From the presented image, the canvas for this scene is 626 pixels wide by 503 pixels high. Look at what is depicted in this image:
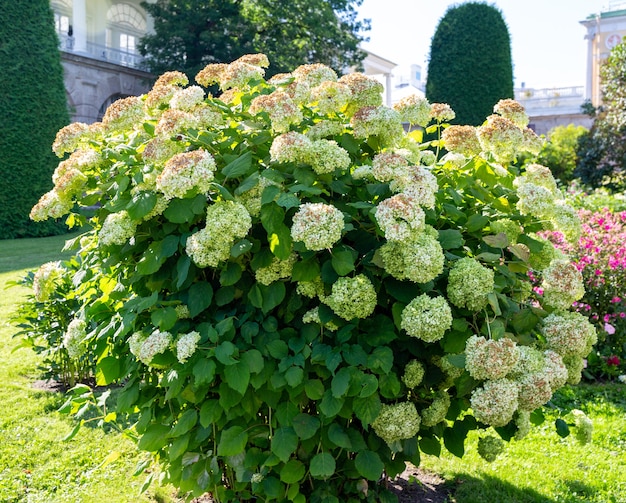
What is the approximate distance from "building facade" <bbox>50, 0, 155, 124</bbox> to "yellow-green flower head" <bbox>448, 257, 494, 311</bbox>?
54.5 ft

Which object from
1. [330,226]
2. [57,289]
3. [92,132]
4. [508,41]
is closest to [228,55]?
[508,41]

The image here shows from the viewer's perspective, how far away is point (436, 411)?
2035 mm

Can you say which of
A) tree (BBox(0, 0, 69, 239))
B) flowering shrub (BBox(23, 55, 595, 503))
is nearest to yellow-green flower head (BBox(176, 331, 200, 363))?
flowering shrub (BBox(23, 55, 595, 503))

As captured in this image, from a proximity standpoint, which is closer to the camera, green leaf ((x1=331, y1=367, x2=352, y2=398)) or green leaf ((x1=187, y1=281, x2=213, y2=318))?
green leaf ((x1=331, y1=367, x2=352, y2=398))

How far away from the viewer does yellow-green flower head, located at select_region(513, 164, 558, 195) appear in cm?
229

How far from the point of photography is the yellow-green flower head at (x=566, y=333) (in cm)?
198

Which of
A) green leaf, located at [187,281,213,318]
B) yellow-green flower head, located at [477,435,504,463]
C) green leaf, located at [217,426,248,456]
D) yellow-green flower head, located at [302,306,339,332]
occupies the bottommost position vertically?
yellow-green flower head, located at [477,435,504,463]

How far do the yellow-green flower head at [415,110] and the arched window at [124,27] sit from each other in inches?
787

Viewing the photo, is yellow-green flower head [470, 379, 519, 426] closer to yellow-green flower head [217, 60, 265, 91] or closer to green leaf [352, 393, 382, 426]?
green leaf [352, 393, 382, 426]

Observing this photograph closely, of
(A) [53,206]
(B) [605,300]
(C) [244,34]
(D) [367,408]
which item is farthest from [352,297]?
(C) [244,34]

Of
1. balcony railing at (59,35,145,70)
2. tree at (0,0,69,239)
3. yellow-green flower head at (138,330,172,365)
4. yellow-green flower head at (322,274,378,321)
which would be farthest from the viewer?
balcony railing at (59,35,145,70)

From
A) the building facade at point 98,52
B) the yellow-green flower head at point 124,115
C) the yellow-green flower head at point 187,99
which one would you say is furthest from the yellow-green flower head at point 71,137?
the building facade at point 98,52

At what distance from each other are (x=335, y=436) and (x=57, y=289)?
9.78 feet

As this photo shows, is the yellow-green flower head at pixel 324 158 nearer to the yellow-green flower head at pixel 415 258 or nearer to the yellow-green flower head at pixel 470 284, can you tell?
the yellow-green flower head at pixel 415 258
